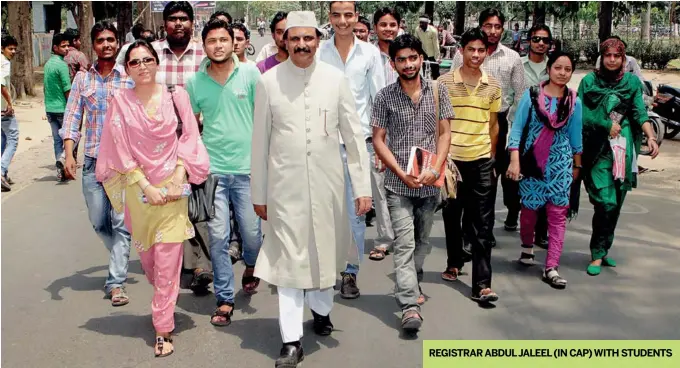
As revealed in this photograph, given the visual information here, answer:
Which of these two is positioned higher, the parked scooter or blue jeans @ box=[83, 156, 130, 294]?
the parked scooter

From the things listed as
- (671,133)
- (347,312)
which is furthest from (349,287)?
(671,133)

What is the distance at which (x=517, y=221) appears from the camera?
7785 millimetres

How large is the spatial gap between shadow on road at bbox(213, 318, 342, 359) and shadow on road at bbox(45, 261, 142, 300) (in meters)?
1.40

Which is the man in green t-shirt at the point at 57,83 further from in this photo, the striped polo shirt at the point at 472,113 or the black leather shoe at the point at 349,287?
the striped polo shirt at the point at 472,113

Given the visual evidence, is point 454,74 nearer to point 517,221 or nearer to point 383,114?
point 383,114

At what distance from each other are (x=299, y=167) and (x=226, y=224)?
902 mm

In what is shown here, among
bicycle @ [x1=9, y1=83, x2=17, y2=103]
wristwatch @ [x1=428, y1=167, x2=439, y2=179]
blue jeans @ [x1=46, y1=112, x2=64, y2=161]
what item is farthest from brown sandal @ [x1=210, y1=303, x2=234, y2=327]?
bicycle @ [x1=9, y1=83, x2=17, y2=103]

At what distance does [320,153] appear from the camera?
174 inches

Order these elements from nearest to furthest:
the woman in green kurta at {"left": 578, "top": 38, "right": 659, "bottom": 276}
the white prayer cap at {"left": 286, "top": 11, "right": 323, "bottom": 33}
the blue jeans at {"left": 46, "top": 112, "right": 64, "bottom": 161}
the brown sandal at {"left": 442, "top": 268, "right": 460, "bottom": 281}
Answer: the white prayer cap at {"left": 286, "top": 11, "right": 323, "bottom": 33} < the brown sandal at {"left": 442, "top": 268, "right": 460, "bottom": 281} < the woman in green kurta at {"left": 578, "top": 38, "right": 659, "bottom": 276} < the blue jeans at {"left": 46, "top": 112, "right": 64, "bottom": 161}

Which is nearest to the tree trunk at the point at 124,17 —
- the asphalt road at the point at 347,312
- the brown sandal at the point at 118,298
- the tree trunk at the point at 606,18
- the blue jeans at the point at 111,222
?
the tree trunk at the point at 606,18

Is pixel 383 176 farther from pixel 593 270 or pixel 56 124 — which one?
pixel 56 124

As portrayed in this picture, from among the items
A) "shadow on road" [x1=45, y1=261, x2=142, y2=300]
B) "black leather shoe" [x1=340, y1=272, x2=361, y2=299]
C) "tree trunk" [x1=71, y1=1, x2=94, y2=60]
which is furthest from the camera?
"tree trunk" [x1=71, y1=1, x2=94, y2=60]

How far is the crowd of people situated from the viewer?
14.5ft

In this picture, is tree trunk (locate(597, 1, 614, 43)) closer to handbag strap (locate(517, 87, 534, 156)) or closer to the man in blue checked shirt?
handbag strap (locate(517, 87, 534, 156))
